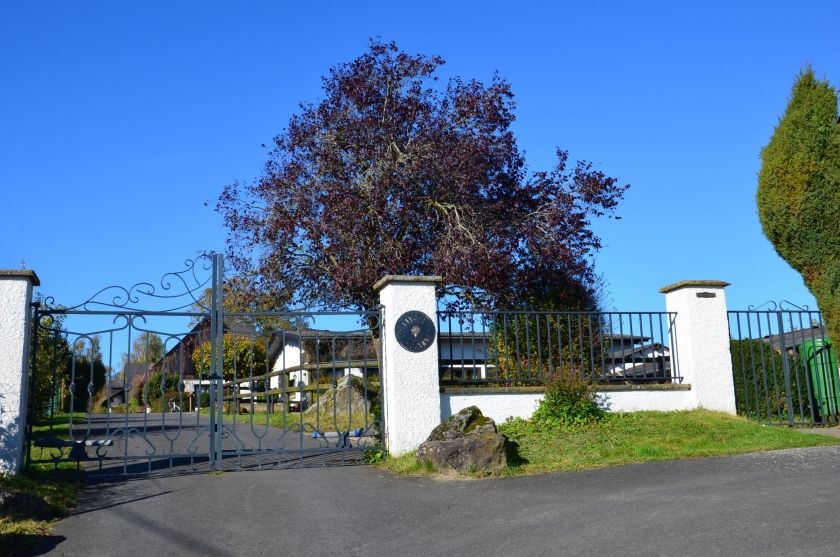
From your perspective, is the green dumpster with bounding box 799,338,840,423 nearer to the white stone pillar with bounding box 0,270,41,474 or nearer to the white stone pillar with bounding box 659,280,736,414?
the white stone pillar with bounding box 659,280,736,414

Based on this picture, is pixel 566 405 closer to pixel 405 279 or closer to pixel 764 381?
pixel 405 279

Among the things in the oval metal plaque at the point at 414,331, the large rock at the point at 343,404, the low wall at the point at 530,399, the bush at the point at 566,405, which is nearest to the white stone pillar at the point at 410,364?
the oval metal plaque at the point at 414,331

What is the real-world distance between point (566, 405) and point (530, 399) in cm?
54

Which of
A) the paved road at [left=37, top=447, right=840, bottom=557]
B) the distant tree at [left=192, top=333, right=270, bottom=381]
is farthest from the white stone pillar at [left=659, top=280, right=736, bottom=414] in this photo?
the distant tree at [left=192, top=333, right=270, bottom=381]

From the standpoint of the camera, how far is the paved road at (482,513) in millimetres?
6328

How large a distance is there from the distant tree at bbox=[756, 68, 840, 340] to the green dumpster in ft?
1.46

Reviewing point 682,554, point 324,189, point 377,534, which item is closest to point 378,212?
point 324,189

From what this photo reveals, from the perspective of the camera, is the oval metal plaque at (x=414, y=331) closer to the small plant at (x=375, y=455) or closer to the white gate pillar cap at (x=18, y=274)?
the small plant at (x=375, y=455)

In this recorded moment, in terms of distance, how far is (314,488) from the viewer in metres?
9.01

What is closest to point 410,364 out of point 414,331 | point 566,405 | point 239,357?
point 414,331

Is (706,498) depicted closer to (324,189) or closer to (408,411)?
(408,411)

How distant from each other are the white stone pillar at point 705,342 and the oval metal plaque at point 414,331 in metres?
4.37

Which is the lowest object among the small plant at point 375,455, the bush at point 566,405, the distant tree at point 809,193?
the small plant at point 375,455

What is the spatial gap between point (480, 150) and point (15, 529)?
36.1 ft
